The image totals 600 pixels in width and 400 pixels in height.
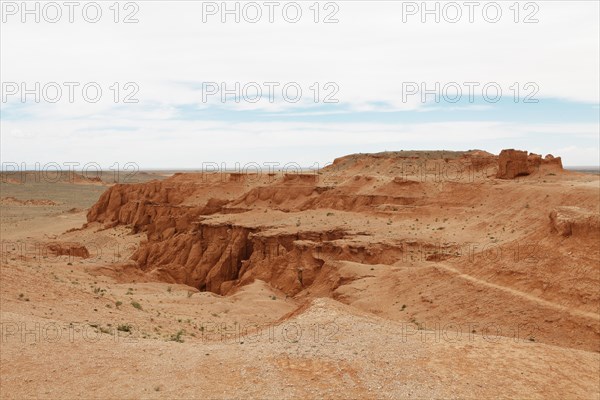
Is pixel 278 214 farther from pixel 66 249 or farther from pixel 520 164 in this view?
pixel 520 164

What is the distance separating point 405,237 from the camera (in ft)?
84.4

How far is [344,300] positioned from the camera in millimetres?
19453

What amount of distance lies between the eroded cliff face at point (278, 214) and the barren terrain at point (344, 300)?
133mm

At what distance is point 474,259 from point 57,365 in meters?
12.9

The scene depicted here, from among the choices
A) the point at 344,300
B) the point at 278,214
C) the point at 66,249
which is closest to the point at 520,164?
the point at 278,214

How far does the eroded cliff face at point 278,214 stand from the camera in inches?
1000

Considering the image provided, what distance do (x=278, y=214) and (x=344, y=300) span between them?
1633 cm

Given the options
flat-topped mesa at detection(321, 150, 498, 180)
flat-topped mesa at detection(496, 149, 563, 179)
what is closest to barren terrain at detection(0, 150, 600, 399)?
flat-topped mesa at detection(496, 149, 563, 179)

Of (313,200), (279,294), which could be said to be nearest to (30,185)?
(313,200)

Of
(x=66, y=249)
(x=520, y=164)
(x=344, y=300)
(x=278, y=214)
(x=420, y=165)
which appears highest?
(x=420, y=165)

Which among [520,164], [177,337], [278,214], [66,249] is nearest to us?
[177,337]

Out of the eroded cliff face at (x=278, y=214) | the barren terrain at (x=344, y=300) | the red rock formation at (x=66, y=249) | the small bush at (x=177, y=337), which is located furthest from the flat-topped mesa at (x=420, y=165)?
the small bush at (x=177, y=337)

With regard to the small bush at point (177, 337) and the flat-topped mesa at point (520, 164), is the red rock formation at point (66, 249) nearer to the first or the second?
the small bush at point (177, 337)

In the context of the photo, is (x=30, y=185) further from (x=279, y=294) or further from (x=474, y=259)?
(x=474, y=259)
